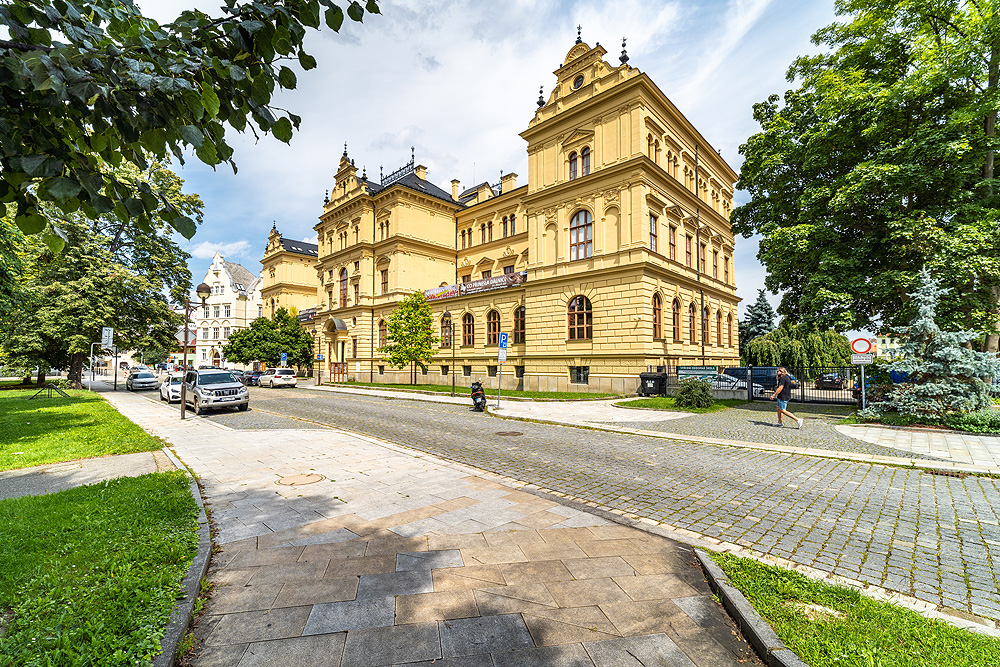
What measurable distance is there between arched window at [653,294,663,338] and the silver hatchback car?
2110 cm

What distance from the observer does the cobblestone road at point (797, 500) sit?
422 cm

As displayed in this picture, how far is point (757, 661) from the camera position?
288 centimetres

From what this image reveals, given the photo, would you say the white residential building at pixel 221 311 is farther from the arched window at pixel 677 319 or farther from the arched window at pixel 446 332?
the arched window at pixel 677 319

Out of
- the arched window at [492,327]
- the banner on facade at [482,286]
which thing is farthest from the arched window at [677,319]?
the arched window at [492,327]

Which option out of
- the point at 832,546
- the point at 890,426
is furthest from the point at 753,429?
the point at 832,546

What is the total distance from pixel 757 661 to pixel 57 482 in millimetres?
9630

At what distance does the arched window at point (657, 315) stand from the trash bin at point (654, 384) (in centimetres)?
352

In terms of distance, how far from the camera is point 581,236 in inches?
1059

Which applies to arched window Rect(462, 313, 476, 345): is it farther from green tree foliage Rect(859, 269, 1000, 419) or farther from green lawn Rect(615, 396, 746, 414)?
green tree foliage Rect(859, 269, 1000, 419)

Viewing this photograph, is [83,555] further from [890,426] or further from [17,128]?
[890,426]

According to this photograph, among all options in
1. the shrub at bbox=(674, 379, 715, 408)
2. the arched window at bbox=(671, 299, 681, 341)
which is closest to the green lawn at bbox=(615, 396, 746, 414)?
the shrub at bbox=(674, 379, 715, 408)

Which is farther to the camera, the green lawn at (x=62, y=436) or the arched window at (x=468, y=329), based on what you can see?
the arched window at (x=468, y=329)

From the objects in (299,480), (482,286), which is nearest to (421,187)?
(482,286)

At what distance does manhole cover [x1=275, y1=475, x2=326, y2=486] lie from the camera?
702 cm
